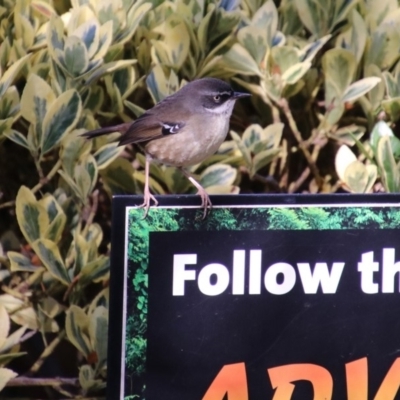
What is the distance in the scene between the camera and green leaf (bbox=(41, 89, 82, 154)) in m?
2.31

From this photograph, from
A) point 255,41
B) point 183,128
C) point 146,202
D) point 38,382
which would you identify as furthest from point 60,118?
point 38,382

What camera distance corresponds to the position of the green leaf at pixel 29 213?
7.50 feet

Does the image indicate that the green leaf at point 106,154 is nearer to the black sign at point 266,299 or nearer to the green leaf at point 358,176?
the black sign at point 266,299

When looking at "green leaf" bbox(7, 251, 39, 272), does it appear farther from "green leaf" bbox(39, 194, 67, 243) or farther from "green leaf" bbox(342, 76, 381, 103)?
"green leaf" bbox(342, 76, 381, 103)

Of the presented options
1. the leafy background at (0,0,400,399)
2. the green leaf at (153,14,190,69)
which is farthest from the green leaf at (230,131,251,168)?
the green leaf at (153,14,190,69)

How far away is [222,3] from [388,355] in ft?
4.06

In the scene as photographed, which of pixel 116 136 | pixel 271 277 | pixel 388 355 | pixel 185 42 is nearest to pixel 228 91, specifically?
pixel 185 42

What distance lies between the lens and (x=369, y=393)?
1.99 metres

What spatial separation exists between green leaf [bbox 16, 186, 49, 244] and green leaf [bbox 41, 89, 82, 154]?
15cm

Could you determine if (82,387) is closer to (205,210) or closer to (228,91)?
(205,210)

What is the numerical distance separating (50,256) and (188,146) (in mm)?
523

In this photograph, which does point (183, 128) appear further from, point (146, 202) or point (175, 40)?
point (146, 202)

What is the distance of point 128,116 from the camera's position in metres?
2.66

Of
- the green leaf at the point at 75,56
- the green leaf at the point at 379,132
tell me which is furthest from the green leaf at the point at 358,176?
the green leaf at the point at 75,56
